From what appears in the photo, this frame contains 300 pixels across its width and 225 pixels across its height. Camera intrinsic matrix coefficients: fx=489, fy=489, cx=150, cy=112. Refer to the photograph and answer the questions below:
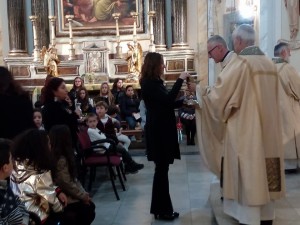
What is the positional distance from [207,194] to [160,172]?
1.42 m

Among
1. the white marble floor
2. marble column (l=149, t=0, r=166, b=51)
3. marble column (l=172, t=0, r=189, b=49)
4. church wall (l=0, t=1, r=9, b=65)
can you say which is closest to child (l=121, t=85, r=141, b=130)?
the white marble floor

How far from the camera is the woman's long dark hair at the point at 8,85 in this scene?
12.5 feet

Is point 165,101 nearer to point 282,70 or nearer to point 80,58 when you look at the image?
point 282,70

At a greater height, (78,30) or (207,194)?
(78,30)

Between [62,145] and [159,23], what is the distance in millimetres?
10038

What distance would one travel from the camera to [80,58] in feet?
45.4

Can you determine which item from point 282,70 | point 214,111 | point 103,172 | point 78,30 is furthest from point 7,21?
point 214,111

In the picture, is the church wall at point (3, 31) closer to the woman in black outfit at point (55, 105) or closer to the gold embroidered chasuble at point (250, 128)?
the woman in black outfit at point (55, 105)

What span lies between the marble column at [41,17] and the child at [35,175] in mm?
10882

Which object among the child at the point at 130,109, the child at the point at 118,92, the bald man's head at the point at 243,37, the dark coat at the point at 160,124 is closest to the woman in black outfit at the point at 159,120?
the dark coat at the point at 160,124

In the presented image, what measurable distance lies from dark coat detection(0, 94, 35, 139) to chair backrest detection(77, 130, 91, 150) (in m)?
1.90

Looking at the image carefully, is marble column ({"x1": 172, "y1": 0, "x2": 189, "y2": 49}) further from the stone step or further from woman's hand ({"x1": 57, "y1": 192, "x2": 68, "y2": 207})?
woman's hand ({"x1": 57, "y1": 192, "x2": 68, "y2": 207})

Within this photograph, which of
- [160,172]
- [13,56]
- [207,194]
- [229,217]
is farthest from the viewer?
[13,56]

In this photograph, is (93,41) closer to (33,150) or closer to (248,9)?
(248,9)
